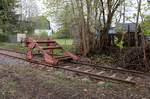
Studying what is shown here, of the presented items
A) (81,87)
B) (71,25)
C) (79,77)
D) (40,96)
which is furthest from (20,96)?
A: (71,25)

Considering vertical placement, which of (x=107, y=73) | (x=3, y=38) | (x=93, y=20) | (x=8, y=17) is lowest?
(x=107, y=73)

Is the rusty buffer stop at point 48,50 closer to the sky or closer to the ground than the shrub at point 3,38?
closer to the ground

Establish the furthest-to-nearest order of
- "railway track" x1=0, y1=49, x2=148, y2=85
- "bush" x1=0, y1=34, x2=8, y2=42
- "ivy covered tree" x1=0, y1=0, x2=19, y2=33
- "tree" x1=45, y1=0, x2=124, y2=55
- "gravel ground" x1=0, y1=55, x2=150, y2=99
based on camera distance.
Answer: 1. "bush" x1=0, y1=34, x2=8, y2=42
2. "ivy covered tree" x1=0, y1=0, x2=19, y2=33
3. "tree" x1=45, y1=0, x2=124, y2=55
4. "railway track" x1=0, y1=49, x2=148, y2=85
5. "gravel ground" x1=0, y1=55, x2=150, y2=99

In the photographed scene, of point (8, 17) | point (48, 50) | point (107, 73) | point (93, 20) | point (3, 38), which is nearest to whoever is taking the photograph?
point (107, 73)

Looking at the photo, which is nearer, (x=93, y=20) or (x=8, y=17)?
(x=93, y=20)

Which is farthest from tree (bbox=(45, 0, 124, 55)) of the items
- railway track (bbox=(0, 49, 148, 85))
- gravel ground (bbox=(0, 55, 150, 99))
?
gravel ground (bbox=(0, 55, 150, 99))

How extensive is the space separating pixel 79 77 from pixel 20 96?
118 inches

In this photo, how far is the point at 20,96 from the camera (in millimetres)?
5855

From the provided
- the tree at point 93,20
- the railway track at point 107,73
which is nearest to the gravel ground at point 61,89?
the railway track at point 107,73

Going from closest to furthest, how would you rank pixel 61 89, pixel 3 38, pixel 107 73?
pixel 61 89
pixel 107 73
pixel 3 38

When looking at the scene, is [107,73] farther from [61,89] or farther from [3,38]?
[3,38]

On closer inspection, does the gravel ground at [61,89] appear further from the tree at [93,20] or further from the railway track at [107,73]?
the tree at [93,20]

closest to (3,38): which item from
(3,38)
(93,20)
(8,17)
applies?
(3,38)

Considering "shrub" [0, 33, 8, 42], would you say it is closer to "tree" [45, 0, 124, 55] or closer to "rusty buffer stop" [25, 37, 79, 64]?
"tree" [45, 0, 124, 55]
